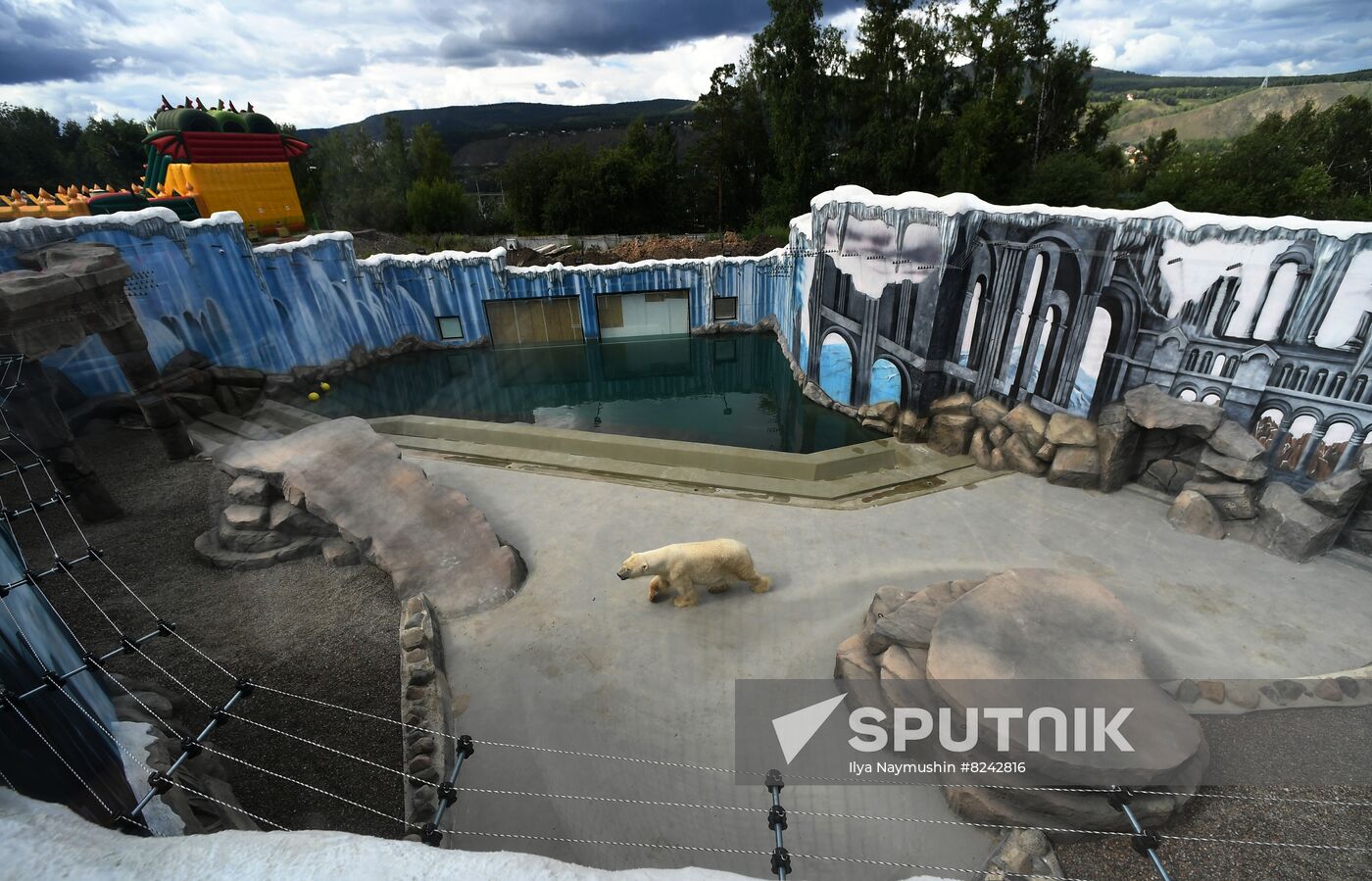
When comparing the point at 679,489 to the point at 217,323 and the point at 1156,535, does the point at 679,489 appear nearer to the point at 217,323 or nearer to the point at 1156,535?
the point at 1156,535

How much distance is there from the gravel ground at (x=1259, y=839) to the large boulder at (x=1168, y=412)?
546 cm

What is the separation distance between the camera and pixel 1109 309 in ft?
34.4

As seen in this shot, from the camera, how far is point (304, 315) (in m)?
17.8

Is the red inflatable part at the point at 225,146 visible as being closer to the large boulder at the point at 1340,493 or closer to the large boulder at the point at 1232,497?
the large boulder at the point at 1232,497

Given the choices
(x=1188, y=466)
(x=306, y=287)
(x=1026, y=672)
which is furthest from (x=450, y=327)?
(x=1188, y=466)

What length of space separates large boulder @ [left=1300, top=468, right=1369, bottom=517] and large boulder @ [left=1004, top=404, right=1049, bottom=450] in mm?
3606

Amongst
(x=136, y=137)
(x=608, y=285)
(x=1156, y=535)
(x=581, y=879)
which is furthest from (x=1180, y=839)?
(x=136, y=137)

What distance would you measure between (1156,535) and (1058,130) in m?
32.4

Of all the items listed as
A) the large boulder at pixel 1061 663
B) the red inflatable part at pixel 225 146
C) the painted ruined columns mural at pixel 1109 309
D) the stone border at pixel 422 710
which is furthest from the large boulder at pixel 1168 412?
the red inflatable part at pixel 225 146

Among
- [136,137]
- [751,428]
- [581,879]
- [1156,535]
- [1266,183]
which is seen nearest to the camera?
[581,879]

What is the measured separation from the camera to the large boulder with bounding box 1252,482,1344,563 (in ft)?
28.6

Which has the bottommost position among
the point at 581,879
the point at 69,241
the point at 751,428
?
the point at 751,428

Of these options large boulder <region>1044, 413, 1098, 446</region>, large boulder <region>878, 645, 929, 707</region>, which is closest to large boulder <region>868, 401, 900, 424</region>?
large boulder <region>1044, 413, 1098, 446</region>

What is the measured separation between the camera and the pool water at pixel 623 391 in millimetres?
15273
